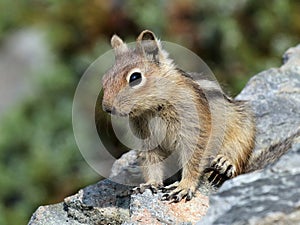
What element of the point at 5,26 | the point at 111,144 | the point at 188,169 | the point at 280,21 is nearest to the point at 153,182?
the point at 188,169

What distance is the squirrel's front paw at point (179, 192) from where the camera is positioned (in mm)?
4761

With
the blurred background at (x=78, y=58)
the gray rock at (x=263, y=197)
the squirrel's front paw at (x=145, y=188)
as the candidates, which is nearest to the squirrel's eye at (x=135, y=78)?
the squirrel's front paw at (x=145, y=188)

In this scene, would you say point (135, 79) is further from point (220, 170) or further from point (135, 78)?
point (220, 170)

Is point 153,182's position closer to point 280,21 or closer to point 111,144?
point 111,144

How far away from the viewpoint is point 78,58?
11.5 m

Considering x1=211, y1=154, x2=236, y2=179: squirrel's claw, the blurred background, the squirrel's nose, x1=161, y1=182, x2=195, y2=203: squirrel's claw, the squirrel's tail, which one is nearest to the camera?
the squirrel's tail

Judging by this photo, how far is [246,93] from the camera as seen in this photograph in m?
6.39

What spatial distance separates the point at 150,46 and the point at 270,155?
1089mm

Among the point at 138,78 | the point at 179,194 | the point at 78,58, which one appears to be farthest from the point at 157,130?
the point at 78,58

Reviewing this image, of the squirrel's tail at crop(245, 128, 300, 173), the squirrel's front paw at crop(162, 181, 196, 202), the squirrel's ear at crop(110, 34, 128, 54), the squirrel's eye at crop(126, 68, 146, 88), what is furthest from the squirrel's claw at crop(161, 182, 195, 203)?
the squirrel's ear at crop(110, 34, 128, 54)

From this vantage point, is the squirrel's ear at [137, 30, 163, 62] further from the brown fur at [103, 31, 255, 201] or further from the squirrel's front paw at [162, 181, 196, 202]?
the squirrel's front paw at [162, 181, 196, 202]

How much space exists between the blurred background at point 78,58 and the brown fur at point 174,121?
3611mm

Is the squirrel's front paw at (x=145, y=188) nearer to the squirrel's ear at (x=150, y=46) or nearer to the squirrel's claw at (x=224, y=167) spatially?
the squirrel's claw at (x=224, y=167)

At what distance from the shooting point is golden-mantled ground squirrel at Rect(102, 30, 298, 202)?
487 cm
